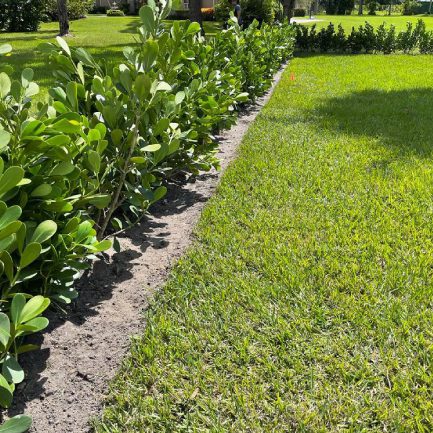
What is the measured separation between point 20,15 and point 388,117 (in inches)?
868

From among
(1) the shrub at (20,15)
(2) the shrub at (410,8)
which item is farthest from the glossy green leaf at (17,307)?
(2) the shrub at (410,8)

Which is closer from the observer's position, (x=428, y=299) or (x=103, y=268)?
(x=428, y=299)

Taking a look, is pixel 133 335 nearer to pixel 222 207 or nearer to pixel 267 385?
pixel 267 385

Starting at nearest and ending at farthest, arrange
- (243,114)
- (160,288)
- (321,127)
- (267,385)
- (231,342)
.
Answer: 1. (267,385)
2. (231,342)
3. (160,288)
4. (321,127)
5. (243,114)

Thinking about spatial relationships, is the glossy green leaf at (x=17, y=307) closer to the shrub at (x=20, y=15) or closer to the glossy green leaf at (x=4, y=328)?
the glossy green leaf at (x=4, y=328)

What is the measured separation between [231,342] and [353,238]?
1319mm

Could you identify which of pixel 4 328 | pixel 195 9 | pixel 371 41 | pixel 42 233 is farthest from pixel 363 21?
pixel 4 328

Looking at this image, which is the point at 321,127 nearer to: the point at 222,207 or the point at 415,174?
the point at 415,174

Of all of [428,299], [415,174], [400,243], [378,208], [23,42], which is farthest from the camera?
[23,42]

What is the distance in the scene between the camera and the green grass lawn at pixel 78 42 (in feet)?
37.4

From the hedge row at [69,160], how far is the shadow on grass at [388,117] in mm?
2764

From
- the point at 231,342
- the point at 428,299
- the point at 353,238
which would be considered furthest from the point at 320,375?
the point at 353,238

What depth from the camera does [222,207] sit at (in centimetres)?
371

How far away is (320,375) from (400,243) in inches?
54.6
